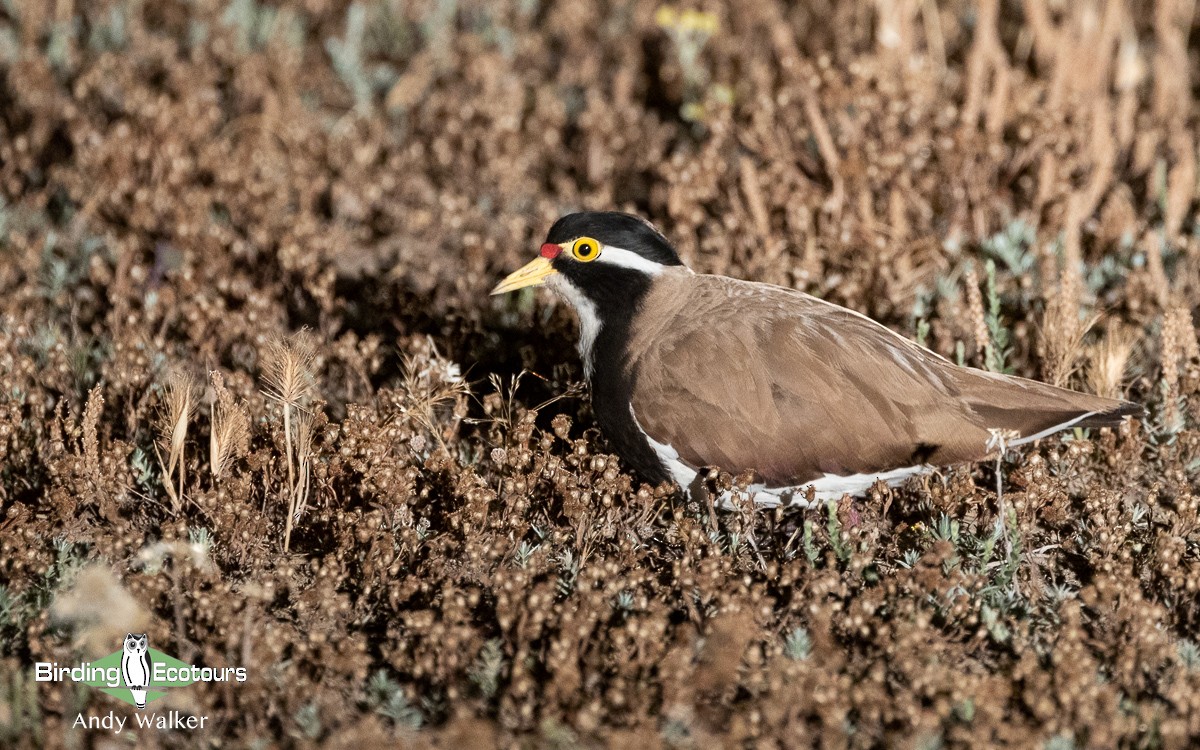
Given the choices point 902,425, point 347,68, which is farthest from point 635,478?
point 347,68

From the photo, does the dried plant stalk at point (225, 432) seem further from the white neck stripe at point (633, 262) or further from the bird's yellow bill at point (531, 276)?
the white neck stripe at point (633, 262)

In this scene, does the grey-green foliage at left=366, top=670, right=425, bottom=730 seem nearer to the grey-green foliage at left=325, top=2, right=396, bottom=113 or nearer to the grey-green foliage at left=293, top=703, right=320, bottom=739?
the grey-green foliage at left=293, top=703, right=320, bottom=739

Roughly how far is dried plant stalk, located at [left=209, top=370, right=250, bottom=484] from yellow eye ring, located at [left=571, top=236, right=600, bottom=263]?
1515 mm

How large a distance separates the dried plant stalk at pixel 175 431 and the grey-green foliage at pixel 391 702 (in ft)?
4.12

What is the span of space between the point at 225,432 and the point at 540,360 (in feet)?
5.87

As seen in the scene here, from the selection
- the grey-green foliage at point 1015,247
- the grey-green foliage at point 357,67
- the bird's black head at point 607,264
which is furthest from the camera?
the grey-green foliage at point 357,67

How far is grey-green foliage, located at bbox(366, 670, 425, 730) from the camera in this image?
4.06 metres

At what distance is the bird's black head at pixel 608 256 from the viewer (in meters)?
5.11

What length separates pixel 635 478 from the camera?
5.20 meters

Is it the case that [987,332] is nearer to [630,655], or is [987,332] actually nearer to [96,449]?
[630,655]

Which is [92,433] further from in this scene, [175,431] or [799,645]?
[799,645]

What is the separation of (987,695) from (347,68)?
6800 millimetres

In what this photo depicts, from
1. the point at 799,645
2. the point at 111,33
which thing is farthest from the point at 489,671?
the point at 111,33

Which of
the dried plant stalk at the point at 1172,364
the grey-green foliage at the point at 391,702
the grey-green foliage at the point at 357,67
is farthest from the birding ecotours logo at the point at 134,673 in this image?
the grey-green foliage at the point at 357,67
